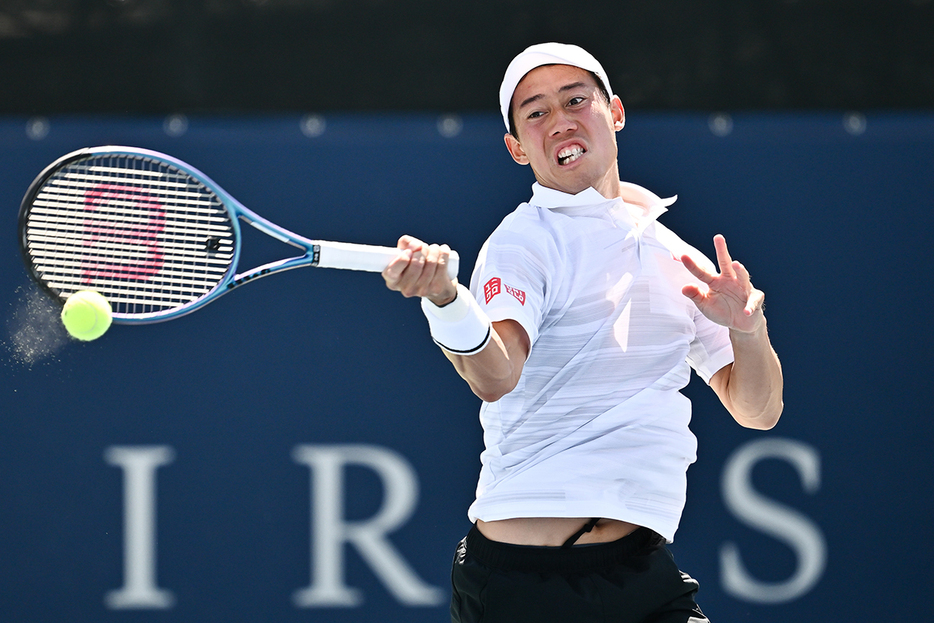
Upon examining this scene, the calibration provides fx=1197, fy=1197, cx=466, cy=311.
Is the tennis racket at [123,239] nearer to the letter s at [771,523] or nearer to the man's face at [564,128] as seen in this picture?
the man's face at [564,128]

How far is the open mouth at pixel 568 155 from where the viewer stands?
2281 millimetres

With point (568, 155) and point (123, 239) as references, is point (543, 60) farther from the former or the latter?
point (123, 239)

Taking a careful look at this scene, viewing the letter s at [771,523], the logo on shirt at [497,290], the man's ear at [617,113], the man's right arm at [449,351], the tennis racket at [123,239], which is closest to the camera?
the man's right arm at [449,351]

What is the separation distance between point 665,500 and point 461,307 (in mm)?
580

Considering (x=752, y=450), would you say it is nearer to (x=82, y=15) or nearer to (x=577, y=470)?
(x=577, y=470)

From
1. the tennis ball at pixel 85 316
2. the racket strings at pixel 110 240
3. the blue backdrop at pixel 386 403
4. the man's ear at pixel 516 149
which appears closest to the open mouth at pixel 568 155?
the man's ear at pixel 516 149

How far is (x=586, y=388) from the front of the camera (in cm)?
212

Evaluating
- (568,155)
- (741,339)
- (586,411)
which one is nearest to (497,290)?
(586,411)

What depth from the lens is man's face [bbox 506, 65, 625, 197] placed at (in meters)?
2.28

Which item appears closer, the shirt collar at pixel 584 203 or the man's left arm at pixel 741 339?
the man's left arm at pixel 741 339

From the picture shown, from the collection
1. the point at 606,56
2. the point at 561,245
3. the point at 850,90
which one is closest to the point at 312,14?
the point at 606,56

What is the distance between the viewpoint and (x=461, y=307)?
1.89 m

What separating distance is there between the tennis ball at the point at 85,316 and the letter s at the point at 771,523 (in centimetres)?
232

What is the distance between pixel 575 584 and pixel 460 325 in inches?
21.5
